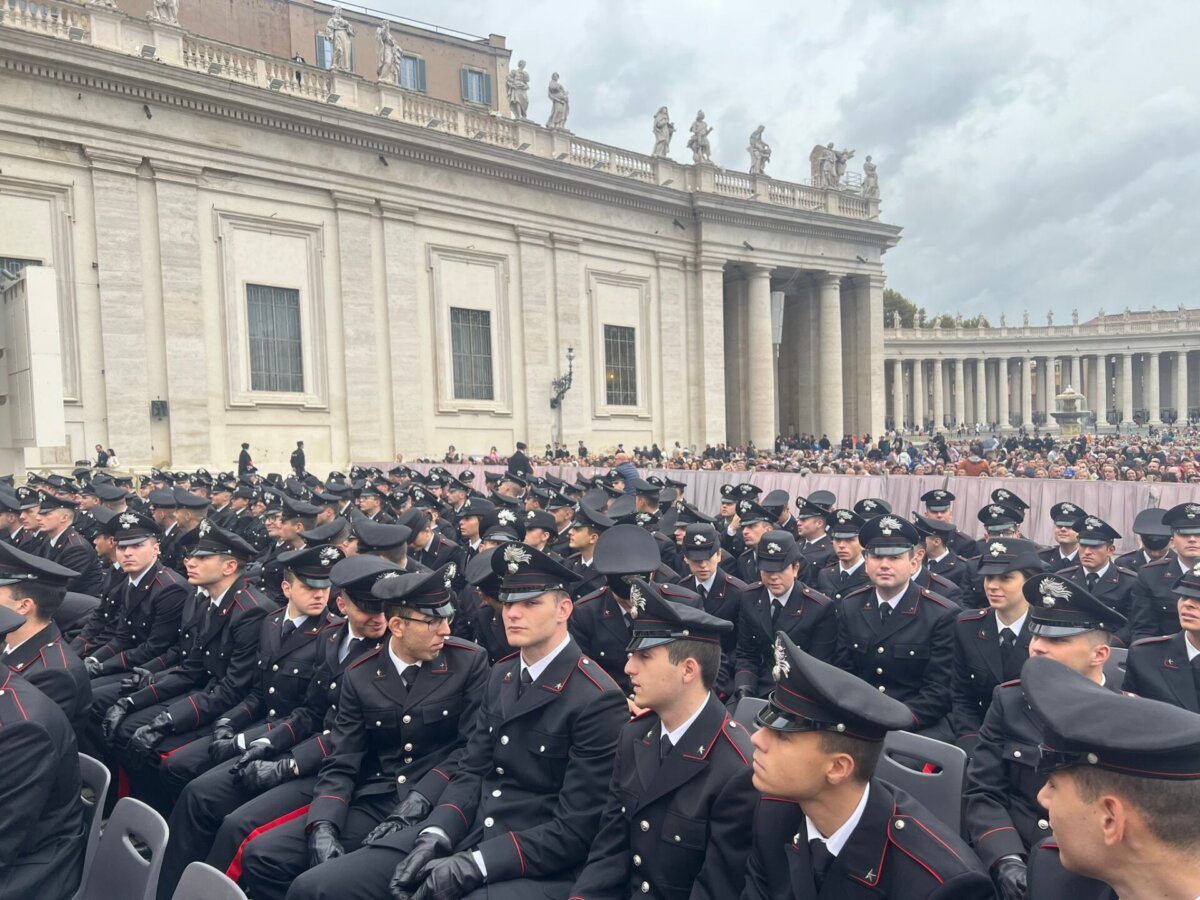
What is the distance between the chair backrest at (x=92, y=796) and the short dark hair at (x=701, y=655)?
3.07 metres

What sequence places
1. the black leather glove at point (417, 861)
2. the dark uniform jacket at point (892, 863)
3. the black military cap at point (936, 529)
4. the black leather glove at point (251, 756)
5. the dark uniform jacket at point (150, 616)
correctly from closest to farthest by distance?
the dark uniform jacket at point (892, 863)
the black leather glove at point (417, 861)
the black leather glove at point (251, 756)
the dark uniform jacket at point (150, 616)
the black military cap at point (936, 529)

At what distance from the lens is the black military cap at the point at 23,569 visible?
5.24 m

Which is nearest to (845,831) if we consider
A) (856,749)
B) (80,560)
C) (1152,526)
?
(856,749)

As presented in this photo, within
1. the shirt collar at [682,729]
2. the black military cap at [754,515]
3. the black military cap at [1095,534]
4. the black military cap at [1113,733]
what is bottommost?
the shirt collar at [682,729]

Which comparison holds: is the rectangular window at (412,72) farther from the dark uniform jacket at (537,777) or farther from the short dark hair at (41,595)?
the dark uniform jacket at (537,777)

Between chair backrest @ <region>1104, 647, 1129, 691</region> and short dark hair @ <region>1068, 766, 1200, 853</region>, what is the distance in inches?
134

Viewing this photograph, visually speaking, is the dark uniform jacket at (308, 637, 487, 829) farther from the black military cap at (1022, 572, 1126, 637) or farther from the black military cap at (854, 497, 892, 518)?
the black military cap at (854, 497, 892, 518)

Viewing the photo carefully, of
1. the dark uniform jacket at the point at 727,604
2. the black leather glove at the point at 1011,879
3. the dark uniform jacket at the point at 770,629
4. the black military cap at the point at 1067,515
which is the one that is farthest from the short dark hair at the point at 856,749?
the black military cap at the point at 1067,515

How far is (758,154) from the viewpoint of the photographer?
4169cm

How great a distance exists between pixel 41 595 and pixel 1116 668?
22.9 feet

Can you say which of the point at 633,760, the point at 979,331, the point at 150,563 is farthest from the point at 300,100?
the point at 979,331

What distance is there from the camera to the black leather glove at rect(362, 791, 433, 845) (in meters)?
4.48

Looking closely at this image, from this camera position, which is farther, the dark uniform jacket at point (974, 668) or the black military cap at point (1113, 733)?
the dark uniform jacket at point (974, 668)

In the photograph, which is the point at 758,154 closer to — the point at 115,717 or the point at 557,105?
the point at 557,105
